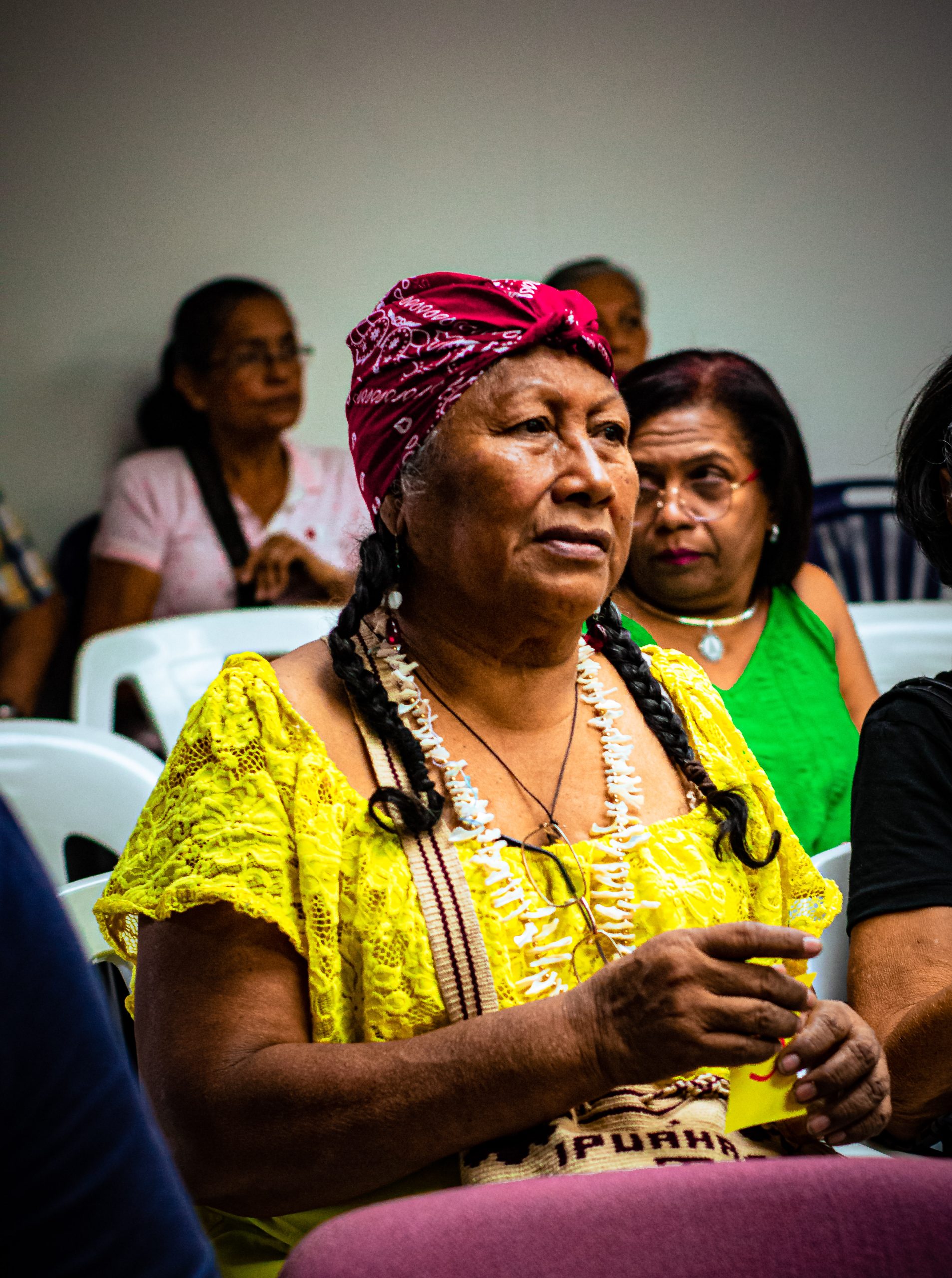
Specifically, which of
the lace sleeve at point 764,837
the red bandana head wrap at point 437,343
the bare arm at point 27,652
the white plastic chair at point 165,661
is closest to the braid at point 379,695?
the red bandana head wrap at point 437,343

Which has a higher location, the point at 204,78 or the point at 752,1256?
the point at 204,78

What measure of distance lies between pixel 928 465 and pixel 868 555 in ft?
10.3

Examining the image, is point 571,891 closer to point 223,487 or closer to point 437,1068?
point 437,1068

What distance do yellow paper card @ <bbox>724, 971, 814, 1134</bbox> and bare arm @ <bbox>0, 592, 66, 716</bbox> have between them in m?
3.57

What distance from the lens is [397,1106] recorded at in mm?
1225

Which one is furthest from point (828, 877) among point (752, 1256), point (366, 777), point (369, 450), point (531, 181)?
point (531, 181)

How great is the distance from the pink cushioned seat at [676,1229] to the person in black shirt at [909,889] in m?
0.68

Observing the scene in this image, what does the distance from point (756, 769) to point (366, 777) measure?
0.62 meters

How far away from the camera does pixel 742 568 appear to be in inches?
109

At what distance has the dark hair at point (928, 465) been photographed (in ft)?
6.14

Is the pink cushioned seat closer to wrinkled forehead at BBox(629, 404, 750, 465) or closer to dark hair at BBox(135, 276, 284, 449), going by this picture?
wrinkled forehead at BBox(629, 404, 750, 465)

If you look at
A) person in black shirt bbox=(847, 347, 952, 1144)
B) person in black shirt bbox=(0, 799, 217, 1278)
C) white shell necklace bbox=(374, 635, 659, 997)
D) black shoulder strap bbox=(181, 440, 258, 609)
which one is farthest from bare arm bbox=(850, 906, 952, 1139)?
black shoulder strap bbox=(181, 440, 258, 609)

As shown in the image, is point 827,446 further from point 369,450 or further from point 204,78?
point 369,450

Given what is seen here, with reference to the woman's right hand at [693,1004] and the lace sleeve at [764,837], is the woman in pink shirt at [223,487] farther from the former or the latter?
the woman's right hand at [693,1004]
